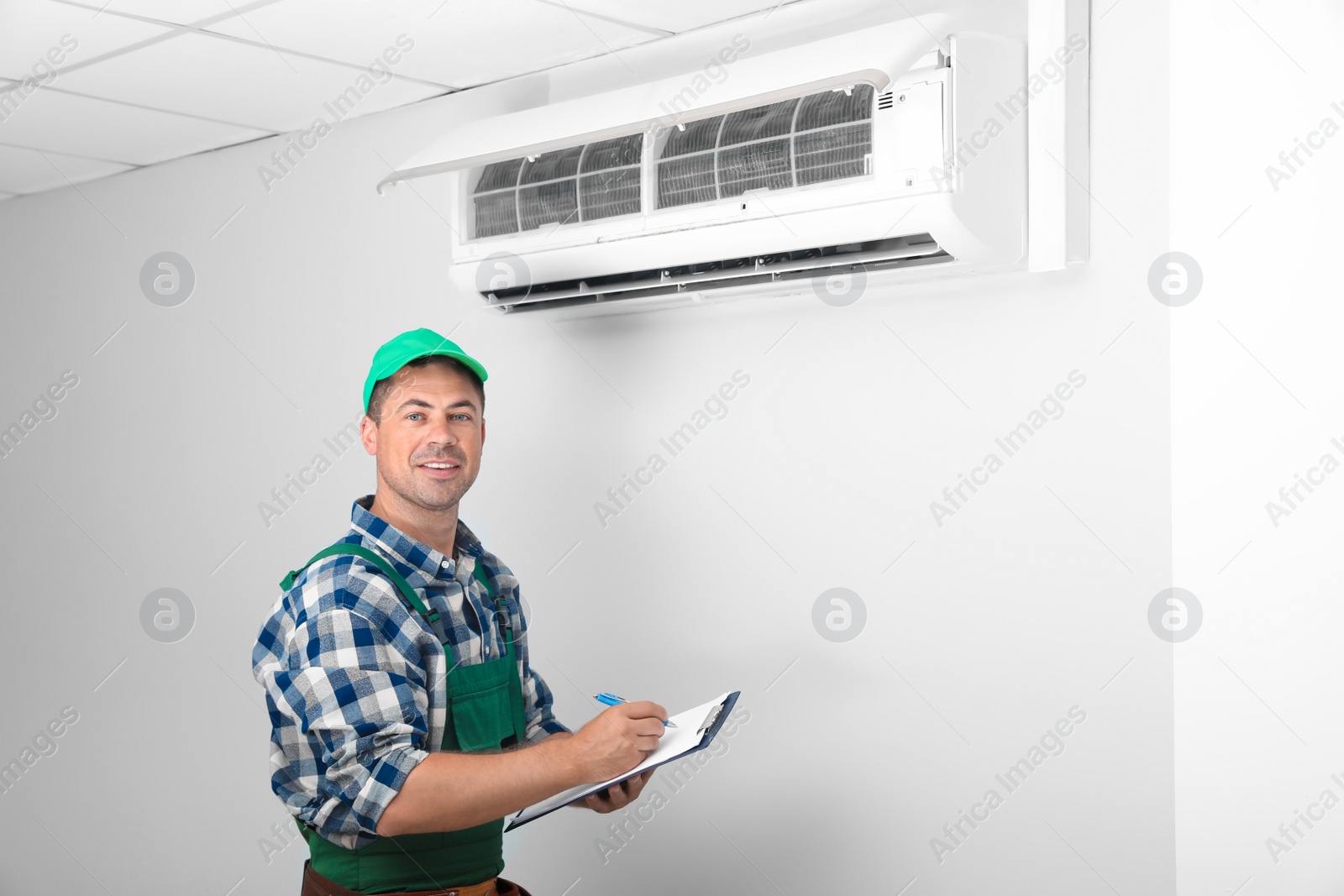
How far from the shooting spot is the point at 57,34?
2566 mm

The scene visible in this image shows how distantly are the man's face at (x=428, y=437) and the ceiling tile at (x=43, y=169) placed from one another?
1.98 metres

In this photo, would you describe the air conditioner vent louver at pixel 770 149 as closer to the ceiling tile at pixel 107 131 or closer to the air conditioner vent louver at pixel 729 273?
the air conditioner vent louver at pixel 729 273

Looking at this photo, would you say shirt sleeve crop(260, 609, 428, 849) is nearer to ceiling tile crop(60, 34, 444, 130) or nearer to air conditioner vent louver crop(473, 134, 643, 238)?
air conditioner vent louver crop(473, 134, 643, 238)

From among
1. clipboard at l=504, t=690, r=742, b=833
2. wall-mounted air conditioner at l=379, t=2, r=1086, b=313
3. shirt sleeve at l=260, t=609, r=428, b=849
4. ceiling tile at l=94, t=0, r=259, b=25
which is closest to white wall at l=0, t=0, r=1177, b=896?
wall-mounted air conditioner at l=379, t=2, r=1086, b=313

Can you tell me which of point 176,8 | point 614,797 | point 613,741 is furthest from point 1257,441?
point 176,8

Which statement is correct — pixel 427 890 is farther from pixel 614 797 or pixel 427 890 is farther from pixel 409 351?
pixel 409 351

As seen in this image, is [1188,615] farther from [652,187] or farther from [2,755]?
[2,755]

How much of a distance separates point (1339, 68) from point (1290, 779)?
3.40ft

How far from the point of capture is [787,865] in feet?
7.89

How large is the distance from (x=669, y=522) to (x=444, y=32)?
110 centimetres

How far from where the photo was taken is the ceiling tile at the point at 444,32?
2.40m

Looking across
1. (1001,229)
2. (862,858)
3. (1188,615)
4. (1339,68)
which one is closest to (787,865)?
(862,858)

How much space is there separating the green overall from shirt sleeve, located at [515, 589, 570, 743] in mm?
153

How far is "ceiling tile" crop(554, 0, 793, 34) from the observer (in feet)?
7.72
